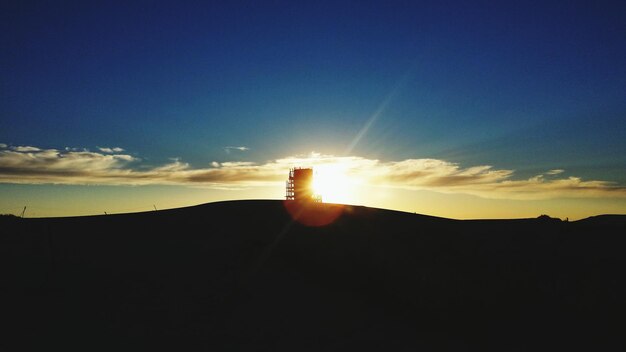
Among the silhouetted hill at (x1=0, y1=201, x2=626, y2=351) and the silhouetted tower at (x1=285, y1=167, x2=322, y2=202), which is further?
the silhouetted tower at (x1=285, y1=167, x2=322, y2=202)

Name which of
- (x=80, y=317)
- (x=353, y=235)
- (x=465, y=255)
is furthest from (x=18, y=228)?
(x=465, y=255)

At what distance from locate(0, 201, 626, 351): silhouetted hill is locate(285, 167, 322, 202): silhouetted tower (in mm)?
23427

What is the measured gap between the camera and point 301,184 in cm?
3522

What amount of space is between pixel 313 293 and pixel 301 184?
88.7 feet

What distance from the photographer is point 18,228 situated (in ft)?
41.9

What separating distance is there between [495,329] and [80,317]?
7.56 metres

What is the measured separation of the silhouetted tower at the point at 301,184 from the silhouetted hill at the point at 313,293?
2343cm

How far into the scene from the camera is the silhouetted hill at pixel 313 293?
22.4 feet

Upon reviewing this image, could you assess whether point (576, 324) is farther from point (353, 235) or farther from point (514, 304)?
point (353, 235)

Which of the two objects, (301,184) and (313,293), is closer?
(313,293)

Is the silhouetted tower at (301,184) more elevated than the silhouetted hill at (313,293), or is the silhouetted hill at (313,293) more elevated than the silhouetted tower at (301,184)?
the silhouetted tower at (301,184)

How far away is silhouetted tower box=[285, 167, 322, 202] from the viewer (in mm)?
34906

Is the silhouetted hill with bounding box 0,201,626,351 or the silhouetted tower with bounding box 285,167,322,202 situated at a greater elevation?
the silhouetted tower with bounding box 285,167,322,202

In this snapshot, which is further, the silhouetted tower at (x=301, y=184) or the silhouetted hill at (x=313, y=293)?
the silhouetted tower at (x=301, y=184)
